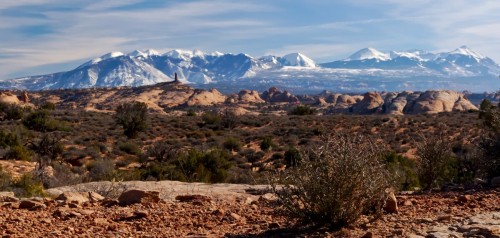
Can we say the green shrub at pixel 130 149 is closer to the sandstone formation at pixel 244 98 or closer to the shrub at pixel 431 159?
the shrub at pixel 431 159

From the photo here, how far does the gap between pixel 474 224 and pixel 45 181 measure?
10350 millimetres

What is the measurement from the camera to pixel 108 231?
20.9ft

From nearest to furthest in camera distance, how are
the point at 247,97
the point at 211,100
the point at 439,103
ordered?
the point at 439,103 → the point at 211,100 → the point at 247,97

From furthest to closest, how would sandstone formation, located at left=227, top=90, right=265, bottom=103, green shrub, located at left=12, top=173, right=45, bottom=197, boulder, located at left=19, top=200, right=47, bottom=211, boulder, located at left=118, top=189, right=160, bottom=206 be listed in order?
sandstone formation, located at left=227, top=90, right=265, bottom=103
green shrub, located at left=12, top=173, right=45, bottom=197
boulder, located at left=118, top=189, right=160, bottom=206
boulder, located at left=19, top=200, right=47, bottom=211

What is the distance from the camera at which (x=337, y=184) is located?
6.29 m

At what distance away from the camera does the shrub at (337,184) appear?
6281 mm

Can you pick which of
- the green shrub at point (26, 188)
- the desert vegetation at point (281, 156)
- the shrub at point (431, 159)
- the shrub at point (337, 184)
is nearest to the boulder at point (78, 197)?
the green shrub at point (26, 188)

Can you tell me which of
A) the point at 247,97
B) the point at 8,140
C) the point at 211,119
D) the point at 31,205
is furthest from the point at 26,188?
the point at 247,97

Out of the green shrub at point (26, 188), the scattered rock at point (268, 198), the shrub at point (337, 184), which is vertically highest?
the shrub at point (337, 184)

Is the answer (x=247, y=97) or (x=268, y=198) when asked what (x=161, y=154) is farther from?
(x=247, y=97)

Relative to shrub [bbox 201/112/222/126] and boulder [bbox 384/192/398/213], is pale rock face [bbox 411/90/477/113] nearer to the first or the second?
shrub [bbox 201/112/222/126]

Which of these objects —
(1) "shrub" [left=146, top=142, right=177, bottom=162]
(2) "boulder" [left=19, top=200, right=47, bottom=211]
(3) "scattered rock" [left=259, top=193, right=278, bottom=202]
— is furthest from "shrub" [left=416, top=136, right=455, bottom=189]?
(1) "shrub" [left=146, top=142, right=177, bottom=162]

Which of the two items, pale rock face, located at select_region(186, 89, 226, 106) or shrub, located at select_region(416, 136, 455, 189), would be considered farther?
pale rock face, located at select_region(186, 89, 226, 106)

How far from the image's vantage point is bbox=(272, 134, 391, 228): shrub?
6281mm
